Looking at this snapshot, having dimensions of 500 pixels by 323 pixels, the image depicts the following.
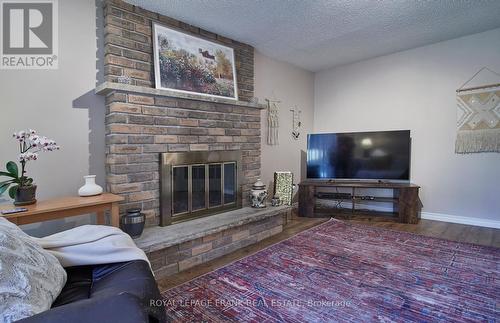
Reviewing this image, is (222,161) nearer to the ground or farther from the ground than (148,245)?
farther from the ground

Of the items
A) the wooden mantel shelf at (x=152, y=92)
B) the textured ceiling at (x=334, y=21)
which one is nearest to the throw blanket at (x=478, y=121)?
the textured ceiling at (x=334, y=21)

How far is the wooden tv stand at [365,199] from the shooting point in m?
3.60

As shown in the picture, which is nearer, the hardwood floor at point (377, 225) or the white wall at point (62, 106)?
the white wall at point (62, 106)

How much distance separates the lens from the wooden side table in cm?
168

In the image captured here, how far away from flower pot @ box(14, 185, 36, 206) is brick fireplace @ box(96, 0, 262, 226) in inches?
22.1

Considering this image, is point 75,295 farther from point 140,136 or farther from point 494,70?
point 494,70

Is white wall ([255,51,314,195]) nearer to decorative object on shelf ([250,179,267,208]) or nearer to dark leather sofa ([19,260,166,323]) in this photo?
decorative object on shelf ([250,179,267,208])

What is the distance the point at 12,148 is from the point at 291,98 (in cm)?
364

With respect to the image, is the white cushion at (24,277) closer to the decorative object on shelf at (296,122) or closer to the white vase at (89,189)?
the white vase at (89,189)

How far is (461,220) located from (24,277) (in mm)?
4559

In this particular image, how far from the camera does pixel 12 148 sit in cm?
205

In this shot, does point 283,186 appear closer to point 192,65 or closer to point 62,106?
point 192,65

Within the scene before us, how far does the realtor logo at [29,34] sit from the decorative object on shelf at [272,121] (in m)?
2.66

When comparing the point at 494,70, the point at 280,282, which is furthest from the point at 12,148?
the point at 494,70
